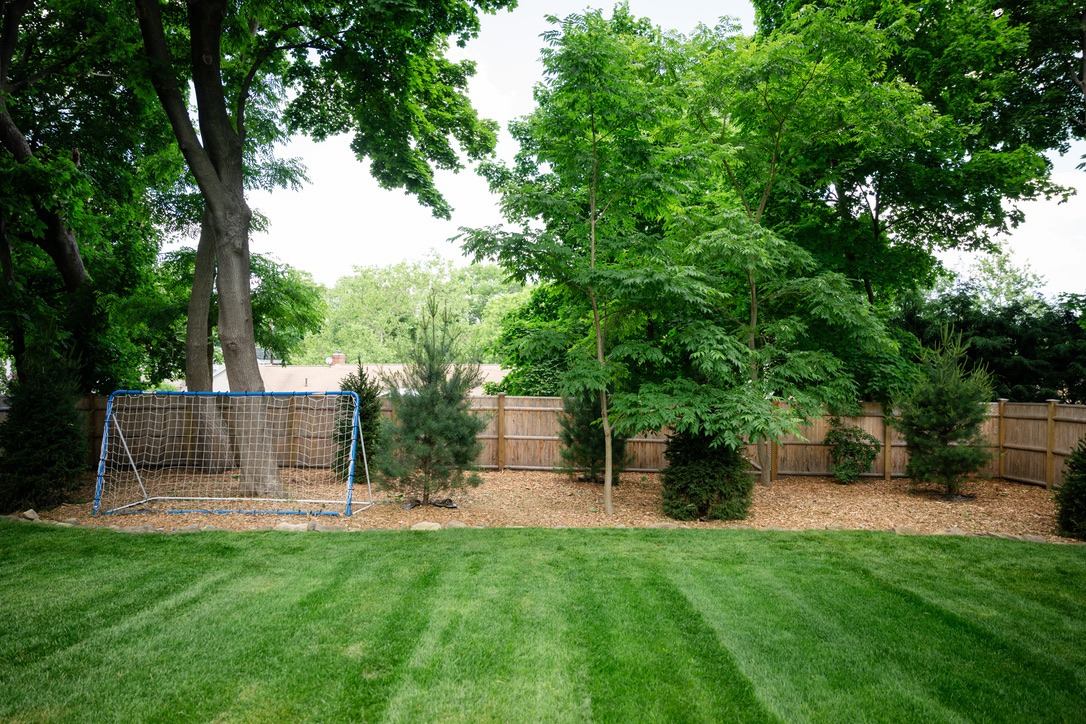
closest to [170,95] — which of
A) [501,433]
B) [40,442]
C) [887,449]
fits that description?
[40,442]

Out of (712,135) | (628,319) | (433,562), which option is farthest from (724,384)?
(433,562)

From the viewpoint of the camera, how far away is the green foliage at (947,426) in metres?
9.20

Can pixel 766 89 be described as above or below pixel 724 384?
→ above

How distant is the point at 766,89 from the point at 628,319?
393 centimetres

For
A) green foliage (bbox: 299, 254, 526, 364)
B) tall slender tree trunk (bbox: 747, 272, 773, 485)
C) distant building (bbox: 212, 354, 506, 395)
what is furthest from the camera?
green foliage (bbox: 299, 254, 526, 364)

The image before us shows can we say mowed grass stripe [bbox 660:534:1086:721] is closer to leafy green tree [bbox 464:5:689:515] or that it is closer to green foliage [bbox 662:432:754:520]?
green foliage [bbox 662:432:754:520]

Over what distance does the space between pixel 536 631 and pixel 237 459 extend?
8949 millimetres

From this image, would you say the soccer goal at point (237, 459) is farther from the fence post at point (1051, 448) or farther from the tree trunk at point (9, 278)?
the fence post at point (1051, 448)

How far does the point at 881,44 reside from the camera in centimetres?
831

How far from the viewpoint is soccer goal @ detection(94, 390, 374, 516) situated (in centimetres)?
811

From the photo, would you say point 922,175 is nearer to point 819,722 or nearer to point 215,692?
point 819,722

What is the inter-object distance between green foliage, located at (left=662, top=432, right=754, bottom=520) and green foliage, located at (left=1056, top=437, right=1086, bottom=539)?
3483 millimetres

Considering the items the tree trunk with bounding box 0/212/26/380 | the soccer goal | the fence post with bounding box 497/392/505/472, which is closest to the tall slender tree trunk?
the fence post with bounding box 497/392/505/472

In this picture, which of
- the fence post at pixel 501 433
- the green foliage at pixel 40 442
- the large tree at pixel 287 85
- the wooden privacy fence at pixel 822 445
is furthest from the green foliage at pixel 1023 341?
the green foliage at pixel 40 442
